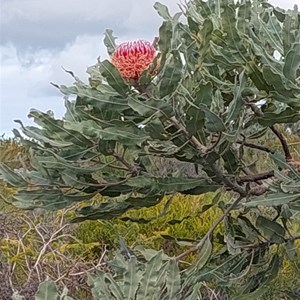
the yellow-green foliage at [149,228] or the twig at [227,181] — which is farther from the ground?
the twig at [227,181]

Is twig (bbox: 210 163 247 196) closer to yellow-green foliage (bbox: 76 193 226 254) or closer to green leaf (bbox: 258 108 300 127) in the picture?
green leaf (bbox: 258 108 300 127)

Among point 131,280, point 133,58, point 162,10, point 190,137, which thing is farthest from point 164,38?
point 131,280

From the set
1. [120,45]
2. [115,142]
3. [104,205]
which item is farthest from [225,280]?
[120,45]

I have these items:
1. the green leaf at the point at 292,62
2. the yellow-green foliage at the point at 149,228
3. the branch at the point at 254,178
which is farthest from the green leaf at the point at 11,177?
the yellow-green foliage at the point at 149,228

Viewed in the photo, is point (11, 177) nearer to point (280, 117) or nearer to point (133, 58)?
point (133, 58)

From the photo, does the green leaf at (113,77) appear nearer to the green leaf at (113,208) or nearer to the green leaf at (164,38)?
the green leaf at (164,38)

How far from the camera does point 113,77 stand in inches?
Answer: 42.6

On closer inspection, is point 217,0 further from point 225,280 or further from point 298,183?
point 225,280

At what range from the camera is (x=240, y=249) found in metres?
1.45

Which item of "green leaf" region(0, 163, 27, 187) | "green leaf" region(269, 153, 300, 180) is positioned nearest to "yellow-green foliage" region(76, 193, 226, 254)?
"green leaf" region(0, 163, 27, 187)

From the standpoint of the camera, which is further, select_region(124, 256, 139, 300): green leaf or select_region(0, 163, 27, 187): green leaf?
select_region(0, 163, 27, 187): green leaf

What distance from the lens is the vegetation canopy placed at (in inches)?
43.8

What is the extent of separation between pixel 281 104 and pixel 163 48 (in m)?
0.25

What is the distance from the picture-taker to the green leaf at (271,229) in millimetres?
1407
